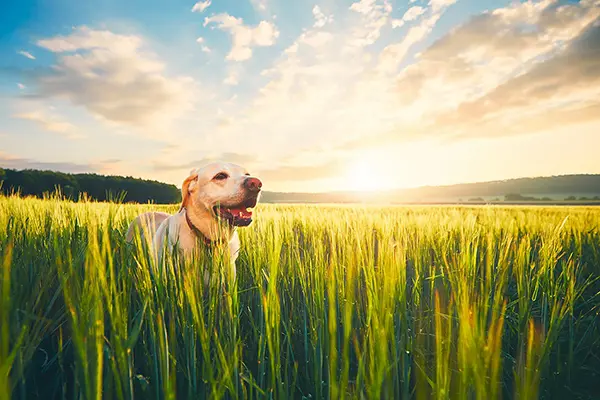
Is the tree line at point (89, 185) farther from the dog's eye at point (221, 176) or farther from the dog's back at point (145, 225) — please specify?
the dog's eye at point (221, 176)

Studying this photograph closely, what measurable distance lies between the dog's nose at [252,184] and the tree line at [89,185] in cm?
2279

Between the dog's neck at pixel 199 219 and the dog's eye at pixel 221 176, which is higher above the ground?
the dog's eye at pixel 221 176

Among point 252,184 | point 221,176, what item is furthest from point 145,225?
point 221,176

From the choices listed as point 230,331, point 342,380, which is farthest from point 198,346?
point 342,380

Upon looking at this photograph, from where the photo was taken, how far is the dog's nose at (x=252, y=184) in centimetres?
269

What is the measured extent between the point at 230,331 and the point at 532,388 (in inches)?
31.6

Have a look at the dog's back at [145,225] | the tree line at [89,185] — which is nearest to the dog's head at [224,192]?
the dog's back at [145,225]

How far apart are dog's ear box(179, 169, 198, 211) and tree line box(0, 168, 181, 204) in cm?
2231

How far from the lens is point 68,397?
110cm

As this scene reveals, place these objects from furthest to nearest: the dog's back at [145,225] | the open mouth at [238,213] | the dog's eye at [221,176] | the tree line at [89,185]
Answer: the tree line at [89,185], the dog's eye at [221,176], the open mouth at [238,213], the dog's back at [145,225]

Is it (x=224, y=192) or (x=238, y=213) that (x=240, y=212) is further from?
(x=224, y=192)

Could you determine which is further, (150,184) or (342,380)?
(150,184)

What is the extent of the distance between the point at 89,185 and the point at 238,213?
101 ft

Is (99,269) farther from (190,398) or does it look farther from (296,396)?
(296,396)
